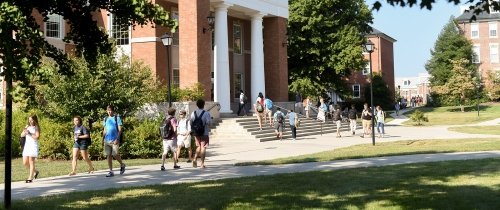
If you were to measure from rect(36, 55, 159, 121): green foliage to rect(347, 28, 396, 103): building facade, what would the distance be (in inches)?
1947

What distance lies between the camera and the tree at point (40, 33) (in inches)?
297

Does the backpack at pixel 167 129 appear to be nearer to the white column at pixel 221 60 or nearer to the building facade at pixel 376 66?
the white column at pixel 221 60

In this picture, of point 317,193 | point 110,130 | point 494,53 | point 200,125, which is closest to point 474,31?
point 494,53

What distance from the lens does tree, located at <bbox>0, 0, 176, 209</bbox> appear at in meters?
7.53

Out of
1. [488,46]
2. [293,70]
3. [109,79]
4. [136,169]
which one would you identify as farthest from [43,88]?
[488,46]

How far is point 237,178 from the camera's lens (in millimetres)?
11680

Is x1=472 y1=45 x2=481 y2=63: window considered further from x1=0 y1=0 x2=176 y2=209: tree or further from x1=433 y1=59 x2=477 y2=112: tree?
x1=0 y1=0 x2=176 y2=209: tree

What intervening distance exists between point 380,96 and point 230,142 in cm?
4060

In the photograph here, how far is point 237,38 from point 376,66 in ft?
124

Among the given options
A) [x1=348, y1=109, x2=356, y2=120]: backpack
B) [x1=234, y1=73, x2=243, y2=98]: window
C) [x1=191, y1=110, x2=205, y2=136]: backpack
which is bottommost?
[x1=191, y1=110, x2=205, y2=136]: backpack

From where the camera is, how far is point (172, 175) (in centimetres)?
1307

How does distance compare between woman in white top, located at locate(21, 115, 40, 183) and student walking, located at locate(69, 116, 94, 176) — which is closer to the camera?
woman in white top, located at locate(21, 115, 40, 183)

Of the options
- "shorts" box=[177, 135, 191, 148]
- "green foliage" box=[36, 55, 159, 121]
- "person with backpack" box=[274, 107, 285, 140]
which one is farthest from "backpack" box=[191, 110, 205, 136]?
"person with backpack" box=[274, 107, 285, 140]

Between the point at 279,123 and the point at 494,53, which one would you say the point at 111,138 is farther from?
the point at 494,53
